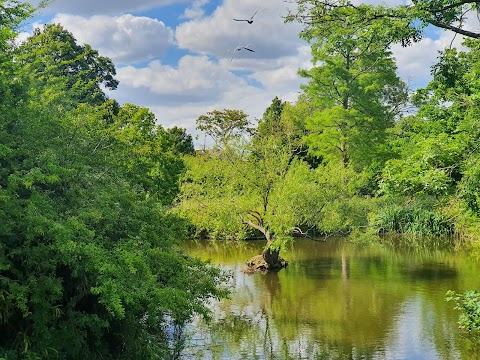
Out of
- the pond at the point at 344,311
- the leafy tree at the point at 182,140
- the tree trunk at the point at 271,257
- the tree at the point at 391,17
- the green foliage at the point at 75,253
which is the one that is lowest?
the pond at the point at 344,311

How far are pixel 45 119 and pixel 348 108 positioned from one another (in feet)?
75.1

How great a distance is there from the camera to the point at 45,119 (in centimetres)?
875

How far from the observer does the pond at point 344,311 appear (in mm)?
10641

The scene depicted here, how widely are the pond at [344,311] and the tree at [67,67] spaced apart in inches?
218

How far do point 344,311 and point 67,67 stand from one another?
23.2 meters

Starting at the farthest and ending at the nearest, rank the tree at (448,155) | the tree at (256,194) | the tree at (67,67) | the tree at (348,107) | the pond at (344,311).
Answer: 1. the tree at (348,107)
2. the tree at (256,194)
3. the tree at (67,67)
4. the pond at (344,311)
5. the tree at (448,155)

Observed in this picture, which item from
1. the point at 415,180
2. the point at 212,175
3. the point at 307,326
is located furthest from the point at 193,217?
the point at 415,180

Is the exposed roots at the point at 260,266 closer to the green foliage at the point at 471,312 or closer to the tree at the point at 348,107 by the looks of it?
the green foliage at the point at 471,312

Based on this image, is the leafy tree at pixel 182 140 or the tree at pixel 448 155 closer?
the tree at pixel 448 155

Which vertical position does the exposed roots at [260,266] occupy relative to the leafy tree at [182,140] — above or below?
below

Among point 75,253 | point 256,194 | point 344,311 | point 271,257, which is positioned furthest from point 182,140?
point 75,253

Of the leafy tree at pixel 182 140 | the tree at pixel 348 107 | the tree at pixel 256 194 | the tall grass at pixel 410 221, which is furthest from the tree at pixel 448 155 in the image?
the leafy tree at pixel 182 140

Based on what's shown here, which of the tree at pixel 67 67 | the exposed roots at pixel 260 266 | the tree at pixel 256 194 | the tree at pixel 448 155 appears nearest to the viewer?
the tree at pixel 448 155

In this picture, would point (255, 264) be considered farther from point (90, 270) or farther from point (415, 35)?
point (90, 270)
